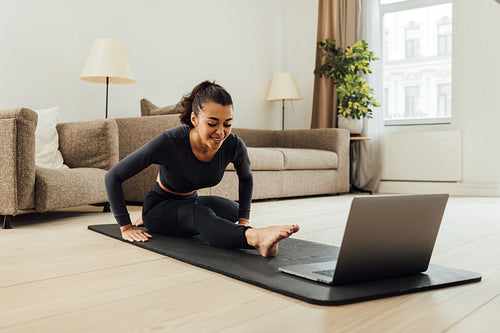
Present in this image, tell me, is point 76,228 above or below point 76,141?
below

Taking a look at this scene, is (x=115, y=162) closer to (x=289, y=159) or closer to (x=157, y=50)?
(x=289, y=159)

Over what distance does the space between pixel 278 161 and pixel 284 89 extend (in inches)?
64.9

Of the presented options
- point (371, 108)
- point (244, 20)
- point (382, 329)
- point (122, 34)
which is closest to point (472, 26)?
point (371, 108)

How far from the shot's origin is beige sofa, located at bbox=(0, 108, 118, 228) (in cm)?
217

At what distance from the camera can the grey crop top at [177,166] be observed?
1.68 meters

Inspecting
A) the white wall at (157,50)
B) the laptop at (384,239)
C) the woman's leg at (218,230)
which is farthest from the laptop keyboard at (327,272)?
the white wall at (157,50)

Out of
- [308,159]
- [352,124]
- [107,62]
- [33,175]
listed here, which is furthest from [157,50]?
[33,175]

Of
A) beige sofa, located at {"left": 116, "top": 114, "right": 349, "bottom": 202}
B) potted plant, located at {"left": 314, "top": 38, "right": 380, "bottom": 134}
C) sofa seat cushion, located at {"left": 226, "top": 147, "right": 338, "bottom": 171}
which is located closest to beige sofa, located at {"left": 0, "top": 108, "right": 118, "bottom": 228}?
beige sofa, located at {"left": 116, "top": 114, "right": 349, "bottom": 202}

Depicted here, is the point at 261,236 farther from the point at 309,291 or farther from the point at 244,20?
the point at 244,20

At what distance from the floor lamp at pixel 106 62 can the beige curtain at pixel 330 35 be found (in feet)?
8.33

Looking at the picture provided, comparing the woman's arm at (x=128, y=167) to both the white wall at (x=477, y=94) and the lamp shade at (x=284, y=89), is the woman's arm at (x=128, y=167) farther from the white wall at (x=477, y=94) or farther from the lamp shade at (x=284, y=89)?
the white wall at (x=477, y=94)

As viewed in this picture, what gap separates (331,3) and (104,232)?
430cm

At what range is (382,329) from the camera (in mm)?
864

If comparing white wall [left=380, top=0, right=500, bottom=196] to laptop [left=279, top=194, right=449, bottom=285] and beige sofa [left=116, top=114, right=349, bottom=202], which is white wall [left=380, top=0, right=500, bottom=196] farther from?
laptop [left=279, top=194, right=449, bottom=285]
